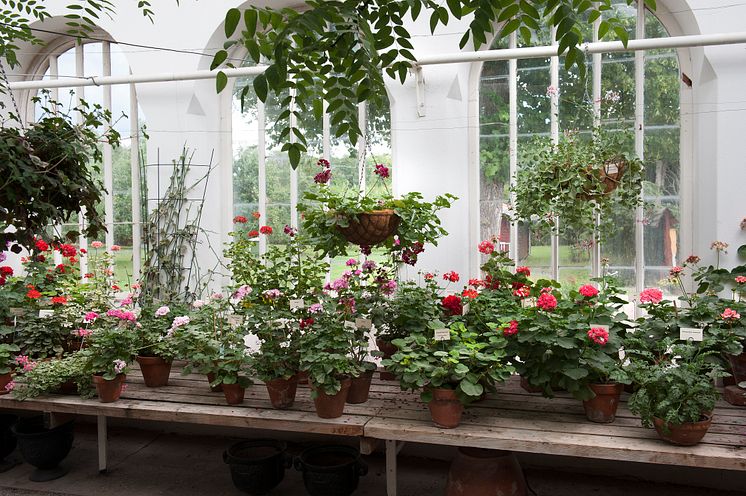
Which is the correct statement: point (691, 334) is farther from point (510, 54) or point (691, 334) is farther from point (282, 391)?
point (510, 54)

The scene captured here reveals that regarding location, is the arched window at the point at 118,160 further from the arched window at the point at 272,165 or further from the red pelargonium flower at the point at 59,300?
the red pelargonium flower at the point at 59,300

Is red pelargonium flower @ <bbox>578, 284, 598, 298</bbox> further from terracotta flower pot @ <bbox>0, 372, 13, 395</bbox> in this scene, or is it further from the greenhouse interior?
terracotta flower pot @ <bbox>0, 372, 13, 395</bbox>

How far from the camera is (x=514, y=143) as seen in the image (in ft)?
14.3

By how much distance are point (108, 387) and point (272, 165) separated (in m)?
2.31

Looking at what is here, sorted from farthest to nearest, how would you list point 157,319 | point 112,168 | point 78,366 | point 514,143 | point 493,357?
1. point 112,168
2. point 514,143
3. point 157,319
4. point 78,366
5. point 493,357

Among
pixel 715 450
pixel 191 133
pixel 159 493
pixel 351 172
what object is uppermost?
pixel 191 133

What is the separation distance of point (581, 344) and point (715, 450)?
619 millimetres

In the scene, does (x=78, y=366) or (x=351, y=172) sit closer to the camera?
(x=78, y=366)

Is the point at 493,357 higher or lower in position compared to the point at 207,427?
higher

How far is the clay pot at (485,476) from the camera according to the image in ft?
8.91

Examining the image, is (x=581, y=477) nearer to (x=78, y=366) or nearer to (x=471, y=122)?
(x=471, y=122)

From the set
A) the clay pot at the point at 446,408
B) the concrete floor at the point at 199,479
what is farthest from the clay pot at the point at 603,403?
the concrete floor at the point at 199,479

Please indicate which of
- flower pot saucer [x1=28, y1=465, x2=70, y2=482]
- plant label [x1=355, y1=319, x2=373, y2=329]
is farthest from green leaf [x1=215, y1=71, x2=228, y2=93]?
flower pot saucer [x1=28, y1=465, x2=70, y2=482]

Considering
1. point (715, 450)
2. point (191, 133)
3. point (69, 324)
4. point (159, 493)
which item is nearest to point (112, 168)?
point (191, 133)
